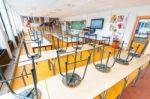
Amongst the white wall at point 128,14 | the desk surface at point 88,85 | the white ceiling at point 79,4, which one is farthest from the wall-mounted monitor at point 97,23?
the desk surface at point 88,85

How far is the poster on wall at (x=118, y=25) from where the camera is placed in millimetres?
4641

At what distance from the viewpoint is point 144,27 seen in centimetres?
401

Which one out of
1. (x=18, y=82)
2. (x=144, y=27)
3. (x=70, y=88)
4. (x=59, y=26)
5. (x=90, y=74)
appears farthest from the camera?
(x=59, y=26)

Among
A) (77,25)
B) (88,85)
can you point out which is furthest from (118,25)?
(88,85)

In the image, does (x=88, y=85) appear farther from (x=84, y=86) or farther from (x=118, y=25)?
(x=118, y=25)

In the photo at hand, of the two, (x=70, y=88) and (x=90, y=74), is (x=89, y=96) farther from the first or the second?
(x=90, y=74)

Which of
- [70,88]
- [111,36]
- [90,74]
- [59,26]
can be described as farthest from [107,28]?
[59,26]

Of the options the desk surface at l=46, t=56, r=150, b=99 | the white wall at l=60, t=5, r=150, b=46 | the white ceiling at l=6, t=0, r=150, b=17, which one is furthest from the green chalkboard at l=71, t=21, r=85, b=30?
the desk surface at l=46, t=56, r=150, b=99

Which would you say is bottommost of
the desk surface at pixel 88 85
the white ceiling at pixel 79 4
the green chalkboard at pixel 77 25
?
the desk surface at pixel 88 85

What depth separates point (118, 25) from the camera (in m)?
4.91

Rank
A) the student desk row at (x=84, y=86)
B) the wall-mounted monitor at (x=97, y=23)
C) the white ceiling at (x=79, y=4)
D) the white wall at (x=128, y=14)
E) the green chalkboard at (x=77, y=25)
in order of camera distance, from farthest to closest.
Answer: the green chalkboard at (x=77, y=25) → the wall-mounted monitor at (x=97, y=23) → the white wall at (x=128, y=14) → the white ceiling at (x=79, y=4) → the student desk row at (x=84, y=86)

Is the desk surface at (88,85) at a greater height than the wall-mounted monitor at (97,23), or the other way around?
the wall-mounted monitor at (97,23)

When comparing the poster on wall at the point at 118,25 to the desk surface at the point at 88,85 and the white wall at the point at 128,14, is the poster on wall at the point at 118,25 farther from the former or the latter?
the desk surface at the point at 88,85

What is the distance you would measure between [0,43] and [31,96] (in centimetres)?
241
